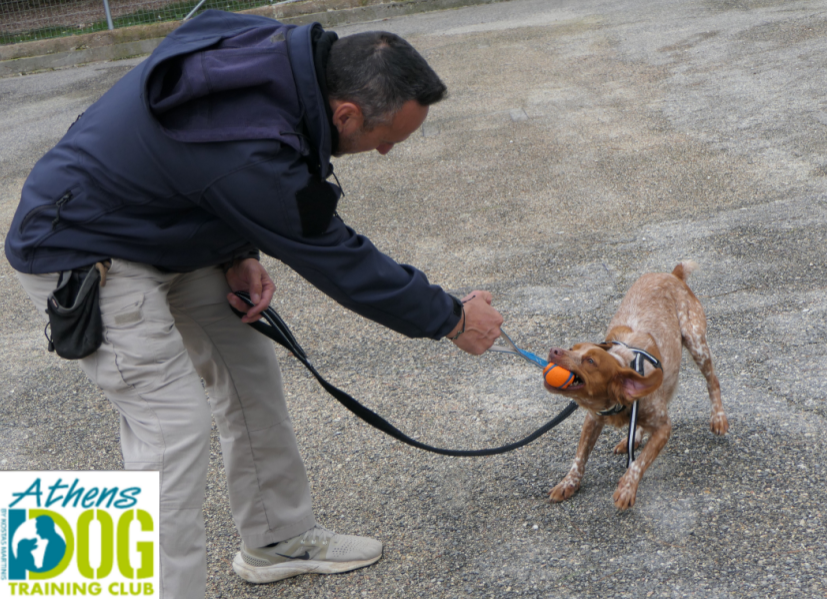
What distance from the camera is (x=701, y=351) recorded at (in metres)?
3.60

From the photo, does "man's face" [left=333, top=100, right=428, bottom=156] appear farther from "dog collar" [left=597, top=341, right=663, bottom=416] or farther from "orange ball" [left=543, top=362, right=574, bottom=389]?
"dog collar" [left=597, top=341, right=663, bottom=416]

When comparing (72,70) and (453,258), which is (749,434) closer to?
(453,258)

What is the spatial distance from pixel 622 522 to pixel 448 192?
13.1 ft

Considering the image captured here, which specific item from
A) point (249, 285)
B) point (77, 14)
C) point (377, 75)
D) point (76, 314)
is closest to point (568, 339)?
point (249, 285)

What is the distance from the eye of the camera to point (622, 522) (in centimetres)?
307

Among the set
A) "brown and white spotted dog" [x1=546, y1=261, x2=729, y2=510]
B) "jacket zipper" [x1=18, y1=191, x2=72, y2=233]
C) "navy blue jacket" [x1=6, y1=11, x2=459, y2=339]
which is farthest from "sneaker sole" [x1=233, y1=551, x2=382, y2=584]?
"jacket zipper" [x1=18, y1=191, x2=72, y2=233]

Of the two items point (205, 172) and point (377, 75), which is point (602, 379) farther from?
point (205, 172)

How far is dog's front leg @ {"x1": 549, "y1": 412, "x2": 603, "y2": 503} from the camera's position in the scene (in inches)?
127

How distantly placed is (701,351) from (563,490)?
3.32 ft

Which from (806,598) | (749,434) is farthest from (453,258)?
(806,598)

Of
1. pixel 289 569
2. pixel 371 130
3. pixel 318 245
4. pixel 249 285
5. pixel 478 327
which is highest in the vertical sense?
pixel 371 130

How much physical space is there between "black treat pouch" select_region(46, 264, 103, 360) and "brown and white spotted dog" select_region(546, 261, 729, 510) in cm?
167

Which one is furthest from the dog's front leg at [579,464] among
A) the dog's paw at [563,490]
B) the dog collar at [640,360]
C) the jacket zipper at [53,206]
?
the jacket zipper at [53,206]

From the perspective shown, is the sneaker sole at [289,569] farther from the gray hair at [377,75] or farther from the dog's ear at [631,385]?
the gray hair at [377,75]
